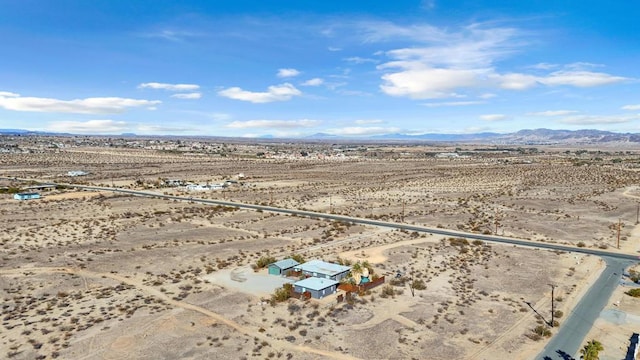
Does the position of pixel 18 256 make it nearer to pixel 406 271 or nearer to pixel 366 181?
pixel 406 271

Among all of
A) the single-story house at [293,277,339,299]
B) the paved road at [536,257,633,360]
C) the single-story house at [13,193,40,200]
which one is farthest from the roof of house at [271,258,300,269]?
the single-story house at [13,193,40,200]

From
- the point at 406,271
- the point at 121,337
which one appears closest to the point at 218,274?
the point at 121,337

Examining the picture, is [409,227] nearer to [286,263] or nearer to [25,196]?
[286,263]

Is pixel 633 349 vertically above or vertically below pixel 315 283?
below

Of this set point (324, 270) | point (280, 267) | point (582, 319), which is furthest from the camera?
point (280, 267)

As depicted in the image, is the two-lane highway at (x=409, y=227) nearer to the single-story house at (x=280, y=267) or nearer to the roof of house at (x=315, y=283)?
the single-story house at (x=280, y=267)

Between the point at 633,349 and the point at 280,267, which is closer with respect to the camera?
the point at 633,349

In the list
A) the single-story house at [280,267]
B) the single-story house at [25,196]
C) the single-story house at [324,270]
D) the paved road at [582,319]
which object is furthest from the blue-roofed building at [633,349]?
the single-story house at [25,196]

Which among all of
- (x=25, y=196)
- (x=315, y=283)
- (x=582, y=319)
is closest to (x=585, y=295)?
(x=582, y=319)
